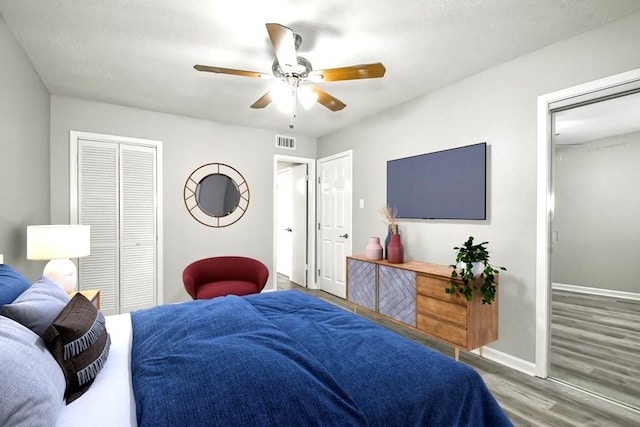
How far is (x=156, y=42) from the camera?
2.29 metres

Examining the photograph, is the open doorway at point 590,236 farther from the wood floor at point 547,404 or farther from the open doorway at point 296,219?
the open doorway at point 296,219

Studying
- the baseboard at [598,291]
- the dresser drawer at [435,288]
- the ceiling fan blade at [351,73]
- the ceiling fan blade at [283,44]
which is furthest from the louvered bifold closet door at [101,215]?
the baseboard at [598,291]

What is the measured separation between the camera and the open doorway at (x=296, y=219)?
16.4ft

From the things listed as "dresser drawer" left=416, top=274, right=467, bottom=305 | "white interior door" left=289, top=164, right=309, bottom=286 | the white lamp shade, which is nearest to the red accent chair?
the white lamp shade

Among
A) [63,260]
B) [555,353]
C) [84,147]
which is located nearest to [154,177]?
[84,147]

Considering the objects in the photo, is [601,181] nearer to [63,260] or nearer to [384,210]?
[384,210]

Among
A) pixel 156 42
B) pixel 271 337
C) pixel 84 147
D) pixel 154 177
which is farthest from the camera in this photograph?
pixel 154 177

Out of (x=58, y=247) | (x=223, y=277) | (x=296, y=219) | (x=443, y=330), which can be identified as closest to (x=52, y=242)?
(x=58, y=247)

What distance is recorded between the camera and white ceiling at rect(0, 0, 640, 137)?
6.20ft

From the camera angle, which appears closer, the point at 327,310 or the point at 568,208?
the point at 327,310

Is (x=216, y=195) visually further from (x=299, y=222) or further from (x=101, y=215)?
(x=299, y=222)

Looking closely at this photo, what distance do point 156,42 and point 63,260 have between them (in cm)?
190

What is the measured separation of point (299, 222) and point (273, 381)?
4.30 meters

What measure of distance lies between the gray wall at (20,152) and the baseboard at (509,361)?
3.86 metres
